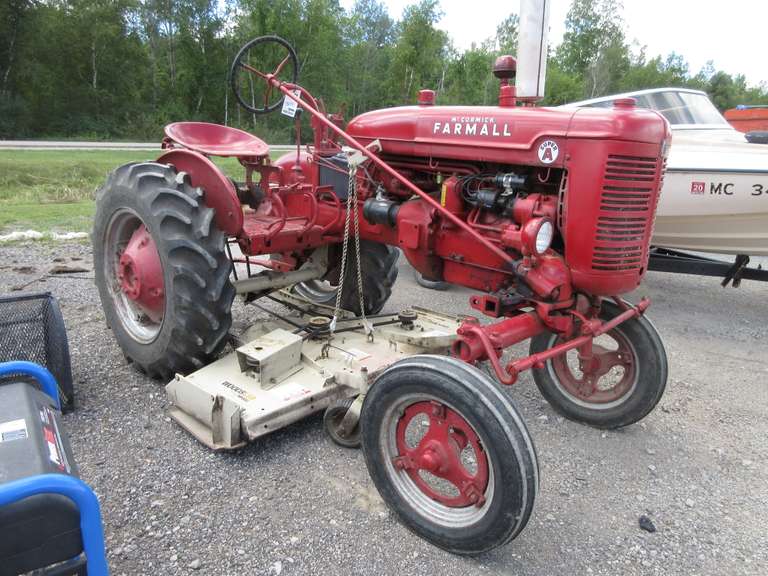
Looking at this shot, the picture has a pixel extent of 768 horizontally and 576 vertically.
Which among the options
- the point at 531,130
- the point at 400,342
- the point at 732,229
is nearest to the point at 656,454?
the point at 400,342

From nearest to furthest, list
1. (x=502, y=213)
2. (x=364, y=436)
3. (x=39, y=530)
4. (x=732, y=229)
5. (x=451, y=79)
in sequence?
(x=39, y=530) < (x=364, y=436) < (x=502, y=213) < (x=732, y=229) < (x=451, y=79)

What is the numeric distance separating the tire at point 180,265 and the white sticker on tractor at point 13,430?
1.26m

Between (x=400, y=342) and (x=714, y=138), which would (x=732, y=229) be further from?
(x=400, y=342)

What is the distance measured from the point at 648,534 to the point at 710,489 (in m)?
0.53

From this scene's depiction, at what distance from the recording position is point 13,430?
4.89 feet

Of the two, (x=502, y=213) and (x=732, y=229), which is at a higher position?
(x=502, y=213)

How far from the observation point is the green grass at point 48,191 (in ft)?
23.8

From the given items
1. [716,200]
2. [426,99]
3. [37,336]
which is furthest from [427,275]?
[716,200]

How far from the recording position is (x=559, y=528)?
2148 mm

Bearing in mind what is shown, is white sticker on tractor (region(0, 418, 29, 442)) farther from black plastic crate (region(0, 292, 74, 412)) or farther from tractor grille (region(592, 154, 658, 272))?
tractor grille (region(592, 154, 658, 272))

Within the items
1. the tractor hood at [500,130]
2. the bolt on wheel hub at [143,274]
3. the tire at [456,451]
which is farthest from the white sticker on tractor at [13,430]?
the tractor hood at [500,130]

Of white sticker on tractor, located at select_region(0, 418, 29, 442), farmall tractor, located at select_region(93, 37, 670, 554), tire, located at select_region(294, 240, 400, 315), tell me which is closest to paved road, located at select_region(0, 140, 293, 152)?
tire, located at select_region(294, 240, 400, 315)

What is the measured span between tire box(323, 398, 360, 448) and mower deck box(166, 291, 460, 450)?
0.07 metres

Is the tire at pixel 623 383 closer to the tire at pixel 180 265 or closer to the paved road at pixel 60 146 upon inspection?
the tire at pixel 180 265
